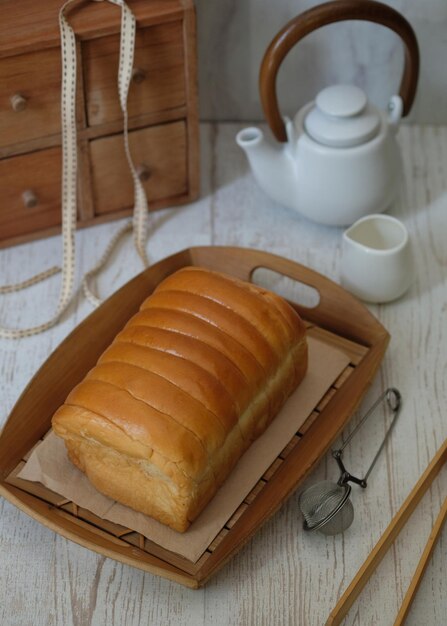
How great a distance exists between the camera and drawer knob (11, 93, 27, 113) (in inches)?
60.9

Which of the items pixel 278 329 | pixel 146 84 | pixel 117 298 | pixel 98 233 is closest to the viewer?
pixel 278 329

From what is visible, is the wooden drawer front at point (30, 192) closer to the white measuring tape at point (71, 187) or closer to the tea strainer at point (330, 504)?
the white measuring tape at point (71, 187)

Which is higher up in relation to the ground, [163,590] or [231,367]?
[231,367]

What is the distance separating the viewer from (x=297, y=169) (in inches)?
66.6

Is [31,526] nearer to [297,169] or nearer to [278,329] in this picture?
[278,329]

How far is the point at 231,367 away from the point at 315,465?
0.18m

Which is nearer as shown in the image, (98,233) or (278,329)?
(278,329)

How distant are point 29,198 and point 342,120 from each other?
558 mm

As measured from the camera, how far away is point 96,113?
1638mm

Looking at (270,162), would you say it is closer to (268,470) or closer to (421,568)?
(268,470)

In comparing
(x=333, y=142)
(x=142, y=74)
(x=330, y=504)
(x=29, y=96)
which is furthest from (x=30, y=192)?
(x=330, y=504)

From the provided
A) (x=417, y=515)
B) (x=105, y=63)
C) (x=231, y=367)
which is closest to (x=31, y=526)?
(x=231, y=367)

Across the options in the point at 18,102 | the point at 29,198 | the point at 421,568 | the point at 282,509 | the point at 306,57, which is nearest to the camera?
the point at 421,568

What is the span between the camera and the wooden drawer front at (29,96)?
1.54m
